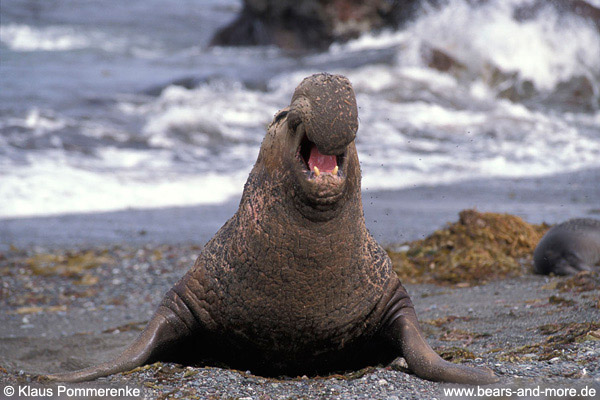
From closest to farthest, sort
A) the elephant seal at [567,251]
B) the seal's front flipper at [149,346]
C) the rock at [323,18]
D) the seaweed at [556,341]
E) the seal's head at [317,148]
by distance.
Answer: the seal's head at [317,148]
the seal's front flipper at [149,346]
the seaweed at [556,341]
the elephant seal at [567,251]
the rock at [323,18]

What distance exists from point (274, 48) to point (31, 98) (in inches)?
399

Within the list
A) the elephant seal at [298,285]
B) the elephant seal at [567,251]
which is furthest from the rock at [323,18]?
the elephant seal at [298,285]

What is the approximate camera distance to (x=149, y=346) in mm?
3953

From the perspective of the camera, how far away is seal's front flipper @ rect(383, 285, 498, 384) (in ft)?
11.7

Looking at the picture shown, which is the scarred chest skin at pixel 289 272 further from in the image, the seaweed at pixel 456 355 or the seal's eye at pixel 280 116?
the seaweed at pixel 456 355

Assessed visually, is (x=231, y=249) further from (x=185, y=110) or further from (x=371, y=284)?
(x=185, y=110)

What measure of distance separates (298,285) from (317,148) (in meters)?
0.72

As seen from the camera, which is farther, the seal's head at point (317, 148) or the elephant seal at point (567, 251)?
the elephant seal at point (567, 251)

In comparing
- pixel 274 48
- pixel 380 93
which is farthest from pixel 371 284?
pixel 274 48

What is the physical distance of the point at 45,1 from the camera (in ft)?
118

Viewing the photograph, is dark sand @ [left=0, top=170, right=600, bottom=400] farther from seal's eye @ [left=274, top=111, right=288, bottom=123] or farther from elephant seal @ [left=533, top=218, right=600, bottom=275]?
seal's eye @ [left=274, top=111, right=288, bottom=123]

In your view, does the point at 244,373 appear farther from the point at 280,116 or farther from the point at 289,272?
the point at 280,116

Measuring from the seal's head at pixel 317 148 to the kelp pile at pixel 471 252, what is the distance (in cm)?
334

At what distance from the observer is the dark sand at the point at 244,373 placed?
367 centimetres
